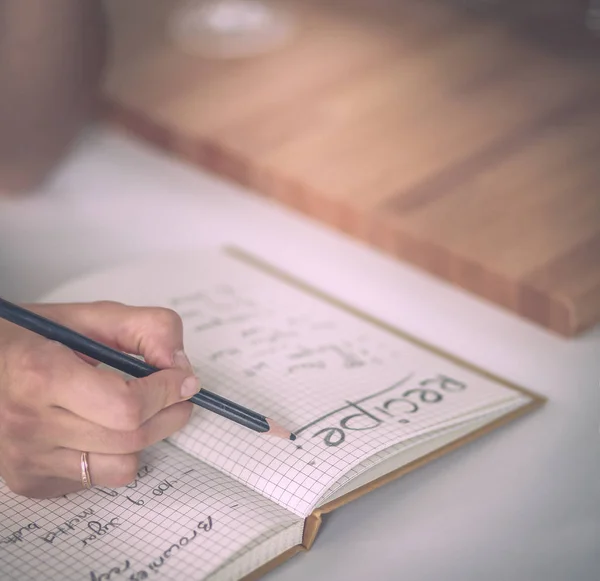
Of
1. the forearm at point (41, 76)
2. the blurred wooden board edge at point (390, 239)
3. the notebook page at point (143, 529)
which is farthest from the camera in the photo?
the forearm at point (41, 76)

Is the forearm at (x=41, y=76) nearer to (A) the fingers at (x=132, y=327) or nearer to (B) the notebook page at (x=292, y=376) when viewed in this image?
(B) the notebook page at (x=292, y=376)

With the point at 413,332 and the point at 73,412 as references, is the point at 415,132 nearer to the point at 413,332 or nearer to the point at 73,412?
the point at 413,332

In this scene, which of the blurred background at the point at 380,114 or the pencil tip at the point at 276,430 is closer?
the pencil tip at the point at 276,430

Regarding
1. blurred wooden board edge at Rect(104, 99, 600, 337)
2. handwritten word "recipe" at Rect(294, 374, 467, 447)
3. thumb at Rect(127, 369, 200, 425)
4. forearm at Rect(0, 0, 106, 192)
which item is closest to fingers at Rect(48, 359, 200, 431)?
thumb at Rect(127, 369, 200, 425)

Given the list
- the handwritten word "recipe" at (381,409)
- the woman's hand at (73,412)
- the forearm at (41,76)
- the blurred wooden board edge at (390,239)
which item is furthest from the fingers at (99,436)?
the forearm at (41,76)

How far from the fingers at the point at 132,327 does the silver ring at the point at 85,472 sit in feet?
0.25

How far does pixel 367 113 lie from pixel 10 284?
475 mm

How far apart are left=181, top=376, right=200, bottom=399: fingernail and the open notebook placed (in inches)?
2.3

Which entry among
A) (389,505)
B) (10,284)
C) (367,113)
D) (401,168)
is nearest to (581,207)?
(401,168)

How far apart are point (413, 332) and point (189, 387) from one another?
287 millimetres

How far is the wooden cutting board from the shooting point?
900 millimetres

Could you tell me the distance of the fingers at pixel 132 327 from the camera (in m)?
0.65

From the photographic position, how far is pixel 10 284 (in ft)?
2.99

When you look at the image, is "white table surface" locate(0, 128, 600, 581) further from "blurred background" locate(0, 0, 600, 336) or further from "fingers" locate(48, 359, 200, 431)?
"fingers" locate(48, 359, 200, 431)
